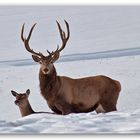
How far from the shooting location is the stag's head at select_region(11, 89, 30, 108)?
3197 millimetres

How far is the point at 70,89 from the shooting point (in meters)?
3.22

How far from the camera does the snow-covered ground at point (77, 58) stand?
319cm

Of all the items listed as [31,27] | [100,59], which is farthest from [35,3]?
[100,59]

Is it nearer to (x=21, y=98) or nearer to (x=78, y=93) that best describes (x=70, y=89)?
(x=78, y=93)

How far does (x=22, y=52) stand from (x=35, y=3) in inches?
9.4

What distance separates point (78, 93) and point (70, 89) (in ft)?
0.14

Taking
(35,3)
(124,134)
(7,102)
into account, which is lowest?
(124,134)

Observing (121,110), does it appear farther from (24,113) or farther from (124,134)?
(24,113)

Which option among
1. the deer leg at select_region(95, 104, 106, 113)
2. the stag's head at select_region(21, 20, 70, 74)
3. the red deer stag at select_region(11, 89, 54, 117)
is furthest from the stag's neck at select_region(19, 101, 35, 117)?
the deer leg at select_region(95, 104, 106, 113)

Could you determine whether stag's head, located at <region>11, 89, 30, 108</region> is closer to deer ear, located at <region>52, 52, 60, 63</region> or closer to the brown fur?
the brown fur

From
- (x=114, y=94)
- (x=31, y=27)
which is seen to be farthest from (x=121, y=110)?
(x=31, y=27)

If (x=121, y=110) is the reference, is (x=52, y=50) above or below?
above

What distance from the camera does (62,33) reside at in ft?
10.6

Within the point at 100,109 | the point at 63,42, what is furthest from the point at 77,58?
the point at 100,109
